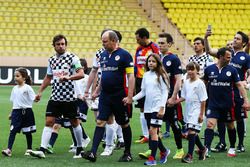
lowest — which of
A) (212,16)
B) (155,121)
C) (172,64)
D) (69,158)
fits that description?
(69,158)

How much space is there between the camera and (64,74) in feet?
39.2

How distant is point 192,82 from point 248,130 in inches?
186

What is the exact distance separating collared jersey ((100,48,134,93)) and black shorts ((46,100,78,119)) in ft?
2.10

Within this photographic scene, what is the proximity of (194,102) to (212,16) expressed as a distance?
25.9 m

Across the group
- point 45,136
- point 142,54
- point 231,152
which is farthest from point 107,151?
point 142,54

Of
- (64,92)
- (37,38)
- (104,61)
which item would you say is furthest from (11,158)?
(37,38)

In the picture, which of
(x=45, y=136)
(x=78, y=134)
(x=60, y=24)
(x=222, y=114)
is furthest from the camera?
(x=60, y=24)

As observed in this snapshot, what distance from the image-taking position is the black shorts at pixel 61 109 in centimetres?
1200

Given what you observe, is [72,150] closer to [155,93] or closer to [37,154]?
[37,154]

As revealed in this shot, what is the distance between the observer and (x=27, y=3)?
118 ft

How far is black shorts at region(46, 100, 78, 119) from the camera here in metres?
12.0

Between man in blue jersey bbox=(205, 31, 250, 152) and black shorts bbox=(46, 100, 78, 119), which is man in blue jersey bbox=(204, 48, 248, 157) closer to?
man in blue jersey bbox=(205, 31, 250, 152)

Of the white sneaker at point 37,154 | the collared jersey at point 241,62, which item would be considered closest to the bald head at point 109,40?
the white sneaker at point 37,154

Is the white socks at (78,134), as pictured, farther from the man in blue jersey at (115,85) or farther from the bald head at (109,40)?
the bald head at (109,40)
